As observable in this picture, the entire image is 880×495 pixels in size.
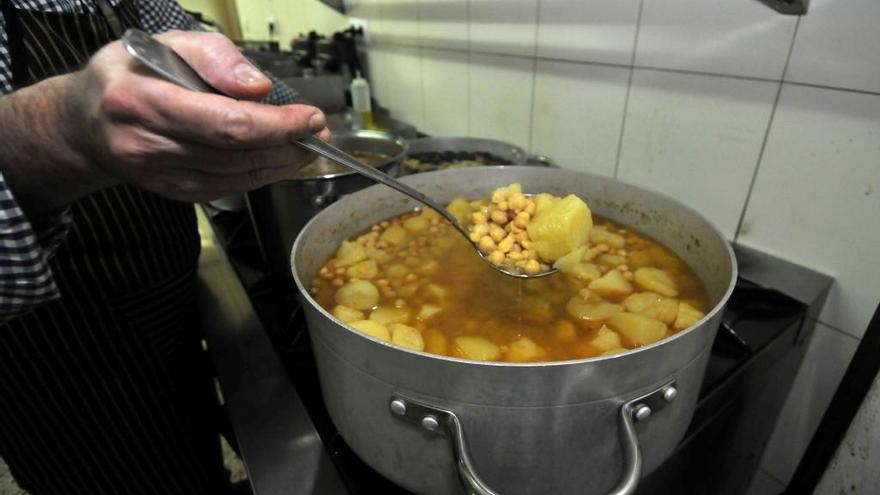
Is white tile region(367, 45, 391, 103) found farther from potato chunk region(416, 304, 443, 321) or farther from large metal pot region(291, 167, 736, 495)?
large metal pot region(291, 167, 736, 495)

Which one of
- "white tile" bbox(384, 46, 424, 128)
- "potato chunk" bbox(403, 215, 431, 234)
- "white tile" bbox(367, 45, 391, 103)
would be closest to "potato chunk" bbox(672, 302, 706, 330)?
"potato chunk" bbox(403, 215, 431, 234)

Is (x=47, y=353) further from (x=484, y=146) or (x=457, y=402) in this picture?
(x=484, y=146)

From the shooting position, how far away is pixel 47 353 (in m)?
0.84

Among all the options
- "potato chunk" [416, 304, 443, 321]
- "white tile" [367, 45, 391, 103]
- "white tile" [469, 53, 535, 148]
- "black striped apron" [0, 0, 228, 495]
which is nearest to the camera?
"potato chunk" [416, 304, 443, 321]

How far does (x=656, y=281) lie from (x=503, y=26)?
87 cm

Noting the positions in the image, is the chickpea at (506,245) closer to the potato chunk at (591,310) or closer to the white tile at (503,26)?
the potato chunk at (591,310)

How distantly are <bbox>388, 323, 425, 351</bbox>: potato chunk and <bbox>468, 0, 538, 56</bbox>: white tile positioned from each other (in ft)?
2.90

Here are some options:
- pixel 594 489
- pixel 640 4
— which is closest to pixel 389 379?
pixel 594 489

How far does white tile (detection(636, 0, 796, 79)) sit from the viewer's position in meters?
0.77

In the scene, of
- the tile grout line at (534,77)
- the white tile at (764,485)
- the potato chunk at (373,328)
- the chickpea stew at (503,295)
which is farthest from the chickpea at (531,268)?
the white tile at (764,485)

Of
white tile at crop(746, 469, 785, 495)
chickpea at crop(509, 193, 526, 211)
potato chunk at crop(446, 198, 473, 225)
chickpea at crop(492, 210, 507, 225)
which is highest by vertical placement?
chickpea at crop(509, 193, 526, 211)

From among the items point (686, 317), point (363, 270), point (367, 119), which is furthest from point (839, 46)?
point (367, 119)

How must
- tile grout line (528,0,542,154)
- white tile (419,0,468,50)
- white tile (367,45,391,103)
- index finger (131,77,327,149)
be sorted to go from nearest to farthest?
index finger (131,77,327,149) < tile grout line (528,0,542,154) < white tile (419,0,468,50) < white tile (367,45,391,103)

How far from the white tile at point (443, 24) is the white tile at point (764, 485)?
4.44 ft
